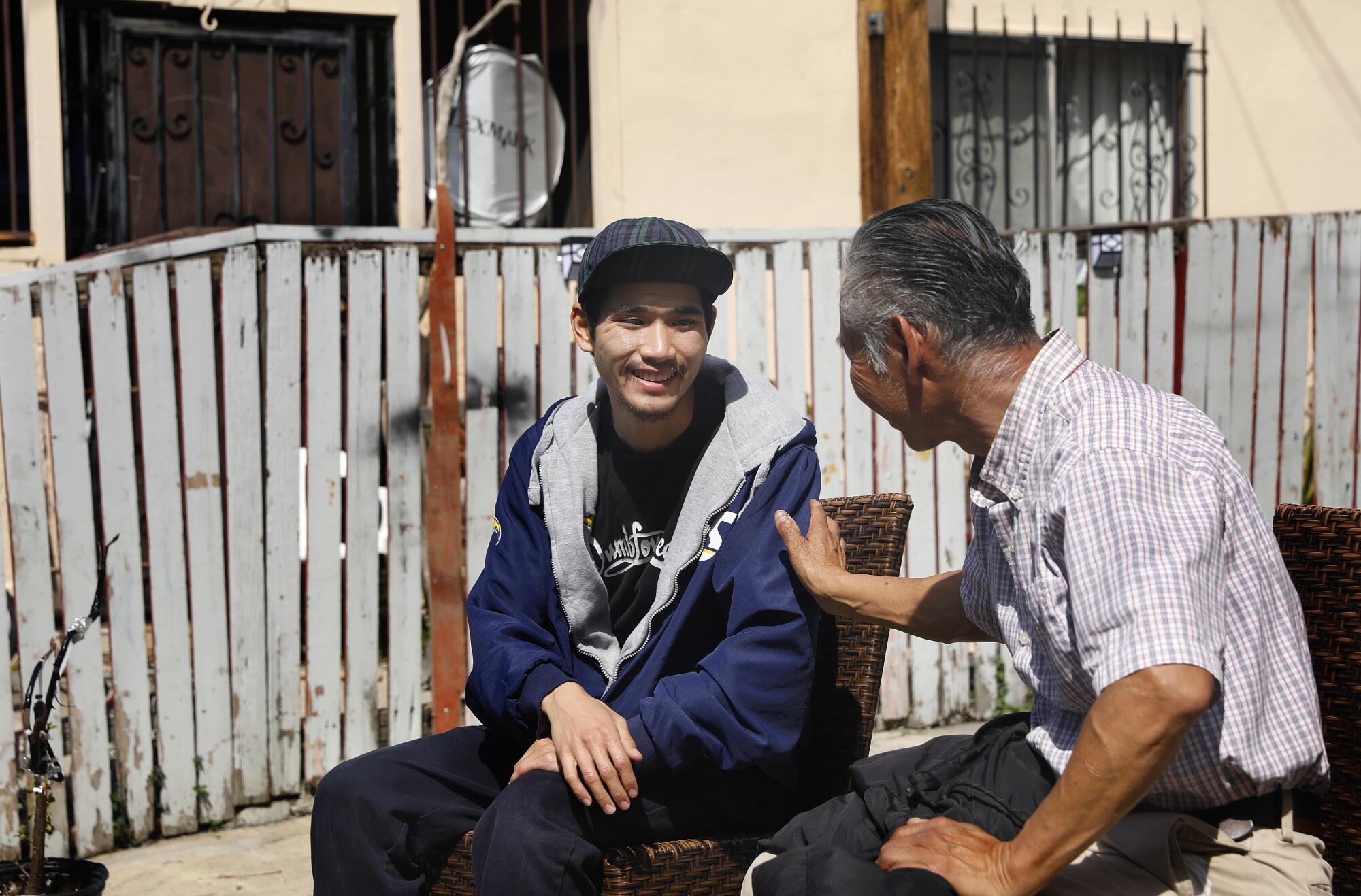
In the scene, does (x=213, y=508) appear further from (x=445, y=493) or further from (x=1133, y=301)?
(x=1133, y=301)

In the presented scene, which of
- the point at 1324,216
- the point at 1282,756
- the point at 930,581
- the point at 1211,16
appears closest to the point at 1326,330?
the point at 1324,216

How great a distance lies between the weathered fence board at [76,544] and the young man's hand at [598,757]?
222cm

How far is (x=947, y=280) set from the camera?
1.82 m

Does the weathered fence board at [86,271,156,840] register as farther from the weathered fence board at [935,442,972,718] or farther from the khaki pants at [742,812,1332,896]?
the khaki pants at [742,812,1332,896]

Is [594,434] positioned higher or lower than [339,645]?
higher

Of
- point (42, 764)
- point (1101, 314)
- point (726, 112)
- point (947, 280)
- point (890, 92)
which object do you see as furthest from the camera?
point (726, 112)

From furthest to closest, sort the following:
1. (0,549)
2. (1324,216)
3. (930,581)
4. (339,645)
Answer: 1. (1324,216)
2. (339,645)
3. (0,549)
4. (930,581)

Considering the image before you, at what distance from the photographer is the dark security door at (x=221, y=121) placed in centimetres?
528

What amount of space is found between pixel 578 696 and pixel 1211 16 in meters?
6.23

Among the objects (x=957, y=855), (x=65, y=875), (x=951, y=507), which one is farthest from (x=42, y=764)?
(x=951, y=507)

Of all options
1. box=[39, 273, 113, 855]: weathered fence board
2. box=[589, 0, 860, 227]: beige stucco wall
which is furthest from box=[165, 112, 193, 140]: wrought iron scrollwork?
box=[39, 273, 113, 855]: weathered fence board

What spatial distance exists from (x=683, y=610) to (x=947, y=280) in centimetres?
78

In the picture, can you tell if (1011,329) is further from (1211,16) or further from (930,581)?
(1211,16)

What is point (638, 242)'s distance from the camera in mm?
2311
